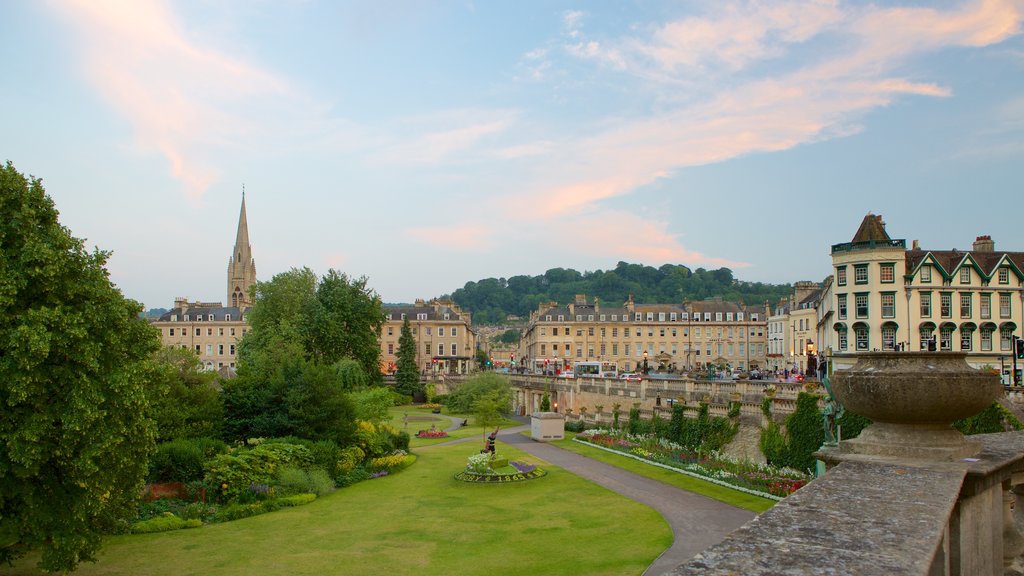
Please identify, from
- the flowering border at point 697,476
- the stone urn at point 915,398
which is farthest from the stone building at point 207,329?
the stone urn at point 915,398

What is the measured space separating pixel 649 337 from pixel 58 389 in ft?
322

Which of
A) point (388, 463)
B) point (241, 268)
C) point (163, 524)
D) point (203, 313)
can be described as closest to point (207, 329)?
point (203, 313)

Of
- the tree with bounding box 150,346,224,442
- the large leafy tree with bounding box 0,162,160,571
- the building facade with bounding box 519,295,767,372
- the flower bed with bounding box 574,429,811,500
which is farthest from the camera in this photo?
the building facade with bounding box 519,295,767,372

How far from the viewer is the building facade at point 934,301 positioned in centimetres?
4947

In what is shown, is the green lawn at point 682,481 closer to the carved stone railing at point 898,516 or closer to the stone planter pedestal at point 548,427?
the stone planter pedestal at point 548,427

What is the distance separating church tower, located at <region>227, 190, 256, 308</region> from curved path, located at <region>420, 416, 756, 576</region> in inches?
4595

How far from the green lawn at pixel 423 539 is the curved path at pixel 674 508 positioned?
541 mm

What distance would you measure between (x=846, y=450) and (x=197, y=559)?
2074 cm

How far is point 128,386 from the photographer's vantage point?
1916 cm

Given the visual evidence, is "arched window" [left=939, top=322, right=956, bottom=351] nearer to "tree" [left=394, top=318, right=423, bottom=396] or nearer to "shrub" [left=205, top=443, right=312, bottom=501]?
"shrub" [left=205, top=443, right=312, bottom=501]

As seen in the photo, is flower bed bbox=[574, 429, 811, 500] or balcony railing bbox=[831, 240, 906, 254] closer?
flower bed bbox=[574, 429, 811, 500]

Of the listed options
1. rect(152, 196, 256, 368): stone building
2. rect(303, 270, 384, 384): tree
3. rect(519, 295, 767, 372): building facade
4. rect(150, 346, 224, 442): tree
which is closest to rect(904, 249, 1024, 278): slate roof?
rect(150, 346, 224, 442): tree

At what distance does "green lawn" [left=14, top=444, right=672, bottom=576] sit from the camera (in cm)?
2073

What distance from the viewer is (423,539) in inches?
937
